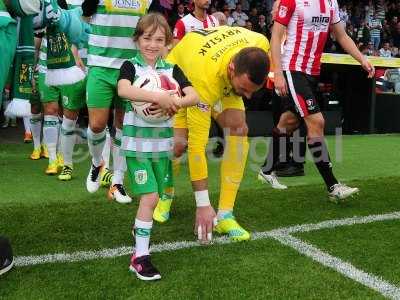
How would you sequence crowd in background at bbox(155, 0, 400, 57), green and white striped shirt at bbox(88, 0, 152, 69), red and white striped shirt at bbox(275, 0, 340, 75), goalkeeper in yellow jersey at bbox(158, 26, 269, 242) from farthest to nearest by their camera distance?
crowd in background at bbox(155, 0, 400, 57), red and white striped shirt at bbox(275, 0, 340, 75), green and white striped shirt at bbox(88, 0, 152, 69), goalkeeper in yellow jersey at bbox(158, 26, 269, 242)

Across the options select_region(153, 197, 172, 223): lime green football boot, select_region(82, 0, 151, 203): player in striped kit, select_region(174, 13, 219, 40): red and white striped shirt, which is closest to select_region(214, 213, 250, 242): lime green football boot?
select_region(153, 197, 172, 223): lime green football boot

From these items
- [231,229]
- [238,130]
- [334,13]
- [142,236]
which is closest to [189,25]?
[334,13]

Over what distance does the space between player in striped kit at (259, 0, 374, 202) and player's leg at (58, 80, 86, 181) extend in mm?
1811

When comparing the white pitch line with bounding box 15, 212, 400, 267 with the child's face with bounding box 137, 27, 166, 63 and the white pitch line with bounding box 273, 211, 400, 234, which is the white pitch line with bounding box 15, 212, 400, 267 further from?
the child's face with bounding box 137, 27, 166, 63

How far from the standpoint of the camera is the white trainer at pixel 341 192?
4688 mm

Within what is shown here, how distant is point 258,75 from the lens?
130 inches

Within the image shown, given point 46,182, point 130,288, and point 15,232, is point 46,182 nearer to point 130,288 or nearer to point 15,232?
point 15,232

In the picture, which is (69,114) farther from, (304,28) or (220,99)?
(304,28)

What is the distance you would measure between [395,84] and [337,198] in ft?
27.6

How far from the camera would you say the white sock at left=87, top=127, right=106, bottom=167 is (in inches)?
196

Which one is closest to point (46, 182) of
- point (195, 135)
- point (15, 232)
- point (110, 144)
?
point (110, 144)

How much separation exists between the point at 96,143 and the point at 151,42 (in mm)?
2015

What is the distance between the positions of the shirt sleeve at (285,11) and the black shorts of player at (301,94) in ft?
1.53

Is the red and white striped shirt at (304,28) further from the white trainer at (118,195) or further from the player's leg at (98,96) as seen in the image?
the white trainer at (118,195)
